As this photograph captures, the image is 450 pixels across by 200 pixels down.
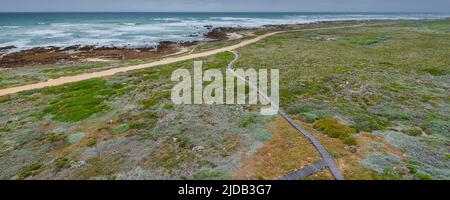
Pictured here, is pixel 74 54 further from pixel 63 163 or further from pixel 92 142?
pixel 63 163

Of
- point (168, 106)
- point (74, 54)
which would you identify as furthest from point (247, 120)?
point (74, 54)

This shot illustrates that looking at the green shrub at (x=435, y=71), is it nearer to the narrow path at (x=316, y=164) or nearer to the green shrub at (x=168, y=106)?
the narrow path at (x=316, y=164)

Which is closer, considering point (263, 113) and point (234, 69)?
point (263, 113)

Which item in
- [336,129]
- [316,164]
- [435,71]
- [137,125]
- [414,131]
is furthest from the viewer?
[435,71]

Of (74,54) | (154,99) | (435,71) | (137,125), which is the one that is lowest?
(137,125)

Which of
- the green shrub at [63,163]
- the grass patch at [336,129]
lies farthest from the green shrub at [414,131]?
the green shrub at [63,163]

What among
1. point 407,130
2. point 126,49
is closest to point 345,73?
point 407,130

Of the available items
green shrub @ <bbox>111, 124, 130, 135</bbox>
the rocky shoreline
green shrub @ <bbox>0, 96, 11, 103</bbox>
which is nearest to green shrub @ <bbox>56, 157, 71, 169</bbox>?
green shrub @ <bbox>111, 124, 130, 135</bbox>

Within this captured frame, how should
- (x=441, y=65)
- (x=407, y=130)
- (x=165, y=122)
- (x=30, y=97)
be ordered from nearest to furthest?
(x=407, y=130) → (x=165, y=122) → (x=30, y=97) → (x=441, y=65)

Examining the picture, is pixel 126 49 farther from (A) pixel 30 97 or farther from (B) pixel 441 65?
(B) pixel 441 65
